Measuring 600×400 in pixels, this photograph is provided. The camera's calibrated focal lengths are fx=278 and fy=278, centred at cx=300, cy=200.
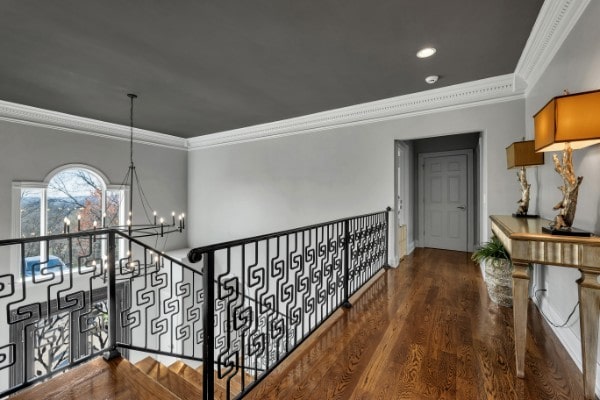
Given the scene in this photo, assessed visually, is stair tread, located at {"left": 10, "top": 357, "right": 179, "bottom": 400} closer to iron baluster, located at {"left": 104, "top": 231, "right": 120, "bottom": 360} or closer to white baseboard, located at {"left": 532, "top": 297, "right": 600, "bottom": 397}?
iron baluster, located at {"left": 104, "top": 231, "right": 120, "bottom": 360}

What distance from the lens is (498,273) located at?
9.16 feet

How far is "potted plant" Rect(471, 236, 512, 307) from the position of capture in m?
2.76

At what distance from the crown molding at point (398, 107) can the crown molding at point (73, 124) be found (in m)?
1.64

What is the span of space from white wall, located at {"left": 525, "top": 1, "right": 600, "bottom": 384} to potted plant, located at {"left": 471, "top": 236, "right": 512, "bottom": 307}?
28 centimetres

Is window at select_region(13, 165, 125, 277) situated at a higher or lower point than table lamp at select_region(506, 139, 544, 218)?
lower

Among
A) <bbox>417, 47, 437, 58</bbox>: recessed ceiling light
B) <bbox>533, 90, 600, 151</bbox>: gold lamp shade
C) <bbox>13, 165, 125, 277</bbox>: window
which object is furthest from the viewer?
<bbox>13, 165, 125, 277</bbox>: window

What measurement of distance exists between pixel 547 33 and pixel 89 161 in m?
6.63

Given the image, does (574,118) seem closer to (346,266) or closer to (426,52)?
(426,52)

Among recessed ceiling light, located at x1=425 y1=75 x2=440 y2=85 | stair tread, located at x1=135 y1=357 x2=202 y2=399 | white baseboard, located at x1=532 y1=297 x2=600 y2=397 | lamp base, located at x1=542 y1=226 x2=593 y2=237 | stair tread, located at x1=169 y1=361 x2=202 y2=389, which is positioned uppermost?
recessed ceiling light, located at x1=425 y1=75 x2=440 y2=85

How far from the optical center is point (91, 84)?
3.53 m

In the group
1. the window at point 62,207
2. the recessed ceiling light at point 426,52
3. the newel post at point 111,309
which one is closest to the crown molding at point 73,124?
the window at point 62,207

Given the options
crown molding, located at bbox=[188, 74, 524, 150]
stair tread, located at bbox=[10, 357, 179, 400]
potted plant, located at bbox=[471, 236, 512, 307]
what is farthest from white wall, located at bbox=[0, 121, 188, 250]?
potted plant, located at bbox=[471, 236, 512, 307]

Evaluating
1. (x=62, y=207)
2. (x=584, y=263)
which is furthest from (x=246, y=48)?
(x=62, y=207)

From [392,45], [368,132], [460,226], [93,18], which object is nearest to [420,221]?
[460,226]
